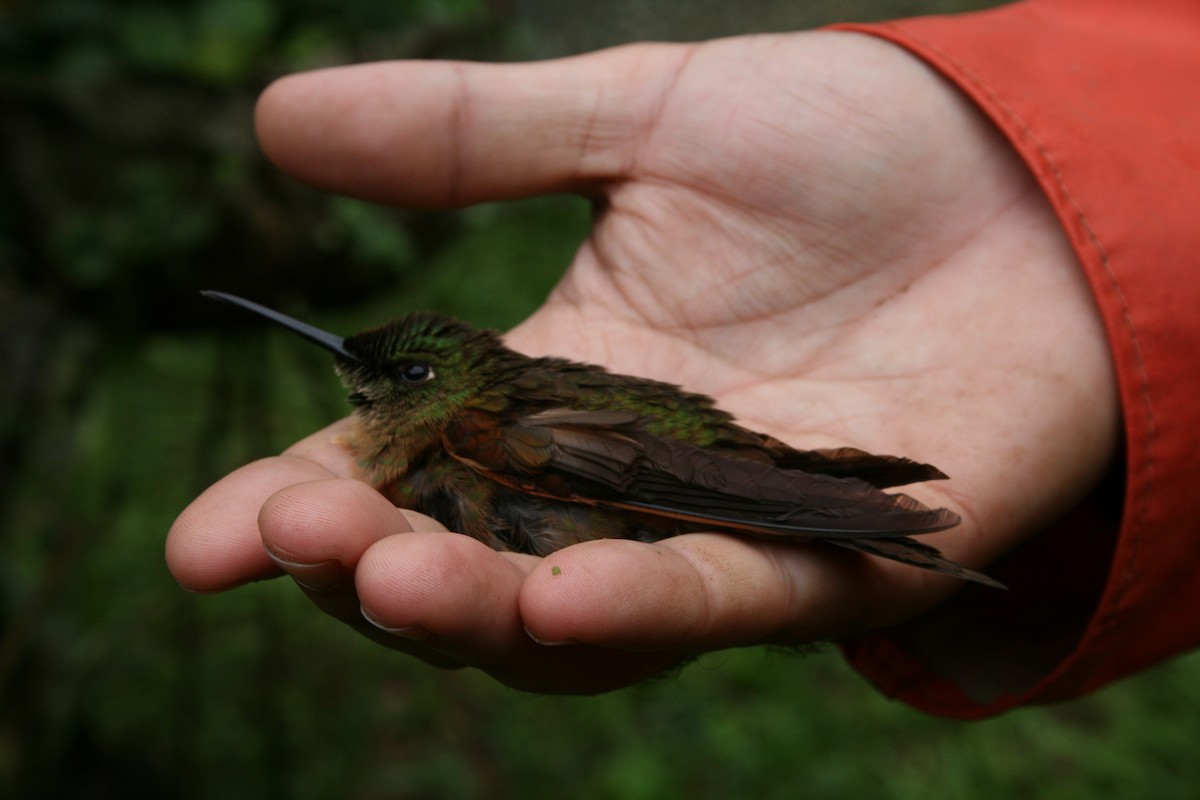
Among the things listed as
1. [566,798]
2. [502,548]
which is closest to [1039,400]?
[502,548]

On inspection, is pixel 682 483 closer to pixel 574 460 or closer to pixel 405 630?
pixel 574 460

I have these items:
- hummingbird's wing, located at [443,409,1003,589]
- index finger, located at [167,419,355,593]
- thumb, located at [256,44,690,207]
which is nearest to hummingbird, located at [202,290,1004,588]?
hummingbird's wing, located at [443,409,1003,589]

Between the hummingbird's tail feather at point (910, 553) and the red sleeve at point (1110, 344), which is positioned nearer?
the hummingbird's tail feather at point (910, 553)

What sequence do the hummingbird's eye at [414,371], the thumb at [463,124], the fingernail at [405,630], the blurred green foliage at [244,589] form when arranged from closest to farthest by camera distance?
the fingernail at [405,630]
the hummingbird's eye at [414,371]
the thumb at [463,124]
the blurred green foliage at [244,589]

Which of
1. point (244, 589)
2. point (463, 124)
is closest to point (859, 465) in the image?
point (463, 124)

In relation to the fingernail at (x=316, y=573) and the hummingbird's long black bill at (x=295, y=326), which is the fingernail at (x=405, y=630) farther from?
the hummingbird's long black bill at (x=295, y=326)

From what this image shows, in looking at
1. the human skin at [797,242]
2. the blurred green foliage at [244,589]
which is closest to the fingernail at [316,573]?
the human skin at [797,242]
